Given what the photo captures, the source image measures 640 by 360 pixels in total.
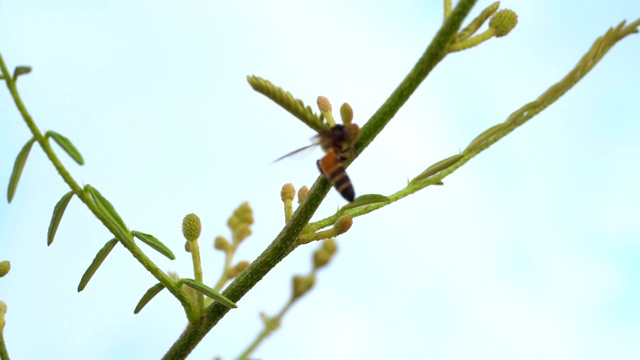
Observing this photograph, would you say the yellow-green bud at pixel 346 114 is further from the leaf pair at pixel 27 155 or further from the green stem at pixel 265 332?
the green stem at pixel 265 332

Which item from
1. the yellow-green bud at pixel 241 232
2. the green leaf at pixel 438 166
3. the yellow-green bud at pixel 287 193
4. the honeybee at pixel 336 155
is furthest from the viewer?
the yellow-green bud at pixel 287 193

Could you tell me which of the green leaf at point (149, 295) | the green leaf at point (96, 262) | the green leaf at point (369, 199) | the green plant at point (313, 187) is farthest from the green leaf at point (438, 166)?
the green leaf at point (96, 262)

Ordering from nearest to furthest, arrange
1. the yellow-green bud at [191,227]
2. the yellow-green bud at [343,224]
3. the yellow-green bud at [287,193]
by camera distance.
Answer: the yellow-green bud at [343,224] < the yellow-green bud at [191,227] < the yellow-green bud at [287,193]

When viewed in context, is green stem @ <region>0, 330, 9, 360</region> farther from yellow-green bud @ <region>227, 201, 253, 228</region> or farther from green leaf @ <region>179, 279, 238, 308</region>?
yellow-green bud @ <region>227, 201, 253, 228</region>

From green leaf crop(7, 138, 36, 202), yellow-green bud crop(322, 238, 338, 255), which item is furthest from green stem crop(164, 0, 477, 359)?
yellow-green bud crop(322, 238, 338, 255)

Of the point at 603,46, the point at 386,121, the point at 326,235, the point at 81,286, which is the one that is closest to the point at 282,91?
the point at 386,121

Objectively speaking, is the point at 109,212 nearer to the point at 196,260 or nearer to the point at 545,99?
the point at 196,260

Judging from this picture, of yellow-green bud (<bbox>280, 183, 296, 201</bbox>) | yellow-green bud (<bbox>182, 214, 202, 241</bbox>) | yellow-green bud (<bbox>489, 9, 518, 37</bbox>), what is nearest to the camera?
yellow-green bud (<bbox>489, 9, 518, 37</bbox>)
